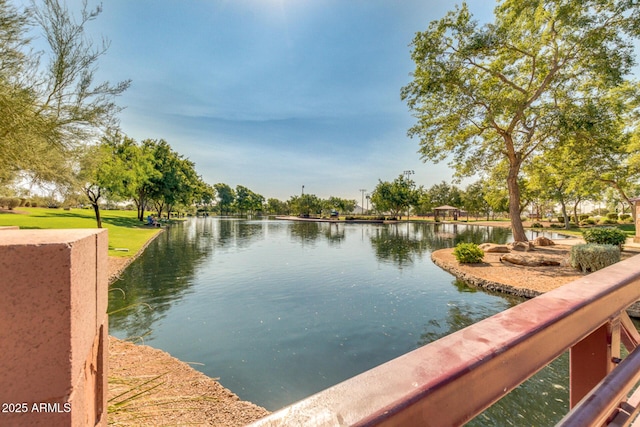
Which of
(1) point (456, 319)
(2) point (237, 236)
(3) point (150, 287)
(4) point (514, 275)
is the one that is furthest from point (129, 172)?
(4) point (514, 275)

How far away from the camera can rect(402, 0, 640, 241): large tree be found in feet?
37.1

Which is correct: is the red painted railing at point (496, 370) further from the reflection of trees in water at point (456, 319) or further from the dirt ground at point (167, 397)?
the reflection of trees in water at point (456, 319)

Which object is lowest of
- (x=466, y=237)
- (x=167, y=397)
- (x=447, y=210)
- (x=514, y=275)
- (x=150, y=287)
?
(x=150, y=287)

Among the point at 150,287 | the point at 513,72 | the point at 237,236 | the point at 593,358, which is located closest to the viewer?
the point at 593,358

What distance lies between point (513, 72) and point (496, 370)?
59.5 feet

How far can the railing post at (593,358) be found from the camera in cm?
90

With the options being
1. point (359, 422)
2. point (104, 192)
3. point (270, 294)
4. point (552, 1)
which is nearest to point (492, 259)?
point (270, 294)

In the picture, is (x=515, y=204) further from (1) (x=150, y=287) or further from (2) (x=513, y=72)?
(1) (x=150, y=287)

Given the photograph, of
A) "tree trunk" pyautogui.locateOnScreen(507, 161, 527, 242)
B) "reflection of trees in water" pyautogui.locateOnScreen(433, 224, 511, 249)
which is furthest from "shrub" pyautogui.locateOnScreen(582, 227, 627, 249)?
"reflection of trees in water" pyautogui.locateOnScreen(433, 224, 511, 249)

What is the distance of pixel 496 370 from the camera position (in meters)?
0.56

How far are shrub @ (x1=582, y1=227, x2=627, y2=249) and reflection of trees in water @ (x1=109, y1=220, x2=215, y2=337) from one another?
1549 cm

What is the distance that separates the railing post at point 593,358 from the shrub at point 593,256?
10534mm

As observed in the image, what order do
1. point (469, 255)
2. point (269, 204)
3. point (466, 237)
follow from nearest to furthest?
1. point (469, 255)
2. point (466, 237)
3. point (269, 204)

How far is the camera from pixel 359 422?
0.40m
